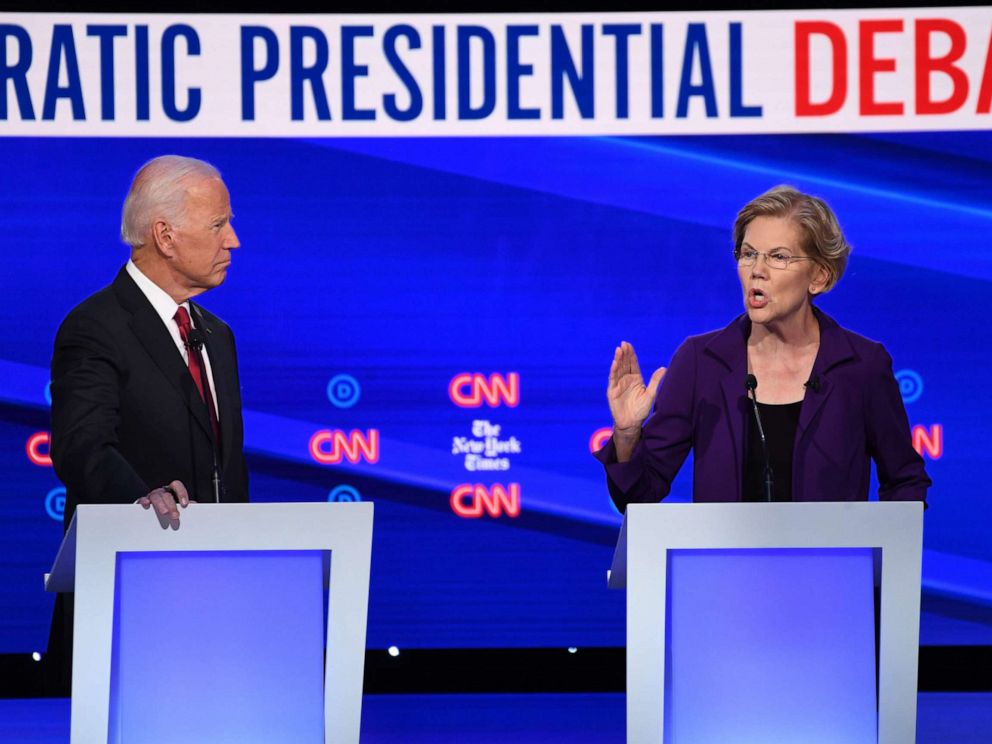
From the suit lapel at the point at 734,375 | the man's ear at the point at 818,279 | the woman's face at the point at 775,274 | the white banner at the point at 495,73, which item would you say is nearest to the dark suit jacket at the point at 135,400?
the suit lapel at the point at 734,375

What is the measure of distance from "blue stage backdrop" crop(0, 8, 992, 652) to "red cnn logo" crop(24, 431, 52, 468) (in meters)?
0.01

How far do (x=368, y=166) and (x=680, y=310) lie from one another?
1.20m

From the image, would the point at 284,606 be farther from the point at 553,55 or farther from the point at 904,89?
the point at 904,89

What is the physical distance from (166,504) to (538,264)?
3.00 m

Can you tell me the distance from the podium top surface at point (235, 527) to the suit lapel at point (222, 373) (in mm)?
767

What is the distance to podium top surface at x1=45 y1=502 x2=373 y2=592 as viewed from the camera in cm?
239

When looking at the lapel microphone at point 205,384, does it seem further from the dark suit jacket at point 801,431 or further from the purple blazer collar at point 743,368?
the purple blazer collar at point 743,368

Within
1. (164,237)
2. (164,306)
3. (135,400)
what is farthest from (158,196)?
(135,400)

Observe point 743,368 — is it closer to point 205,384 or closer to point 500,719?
point 205,384

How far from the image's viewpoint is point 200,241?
10.8 feet

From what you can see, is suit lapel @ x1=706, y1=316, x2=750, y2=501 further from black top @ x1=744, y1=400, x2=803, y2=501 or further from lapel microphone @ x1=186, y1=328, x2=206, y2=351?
lapel microphone @ x1=186, y1=328, x2=206, y2=351

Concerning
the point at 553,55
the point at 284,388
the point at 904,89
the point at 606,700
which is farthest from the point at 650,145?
the point at 606,700

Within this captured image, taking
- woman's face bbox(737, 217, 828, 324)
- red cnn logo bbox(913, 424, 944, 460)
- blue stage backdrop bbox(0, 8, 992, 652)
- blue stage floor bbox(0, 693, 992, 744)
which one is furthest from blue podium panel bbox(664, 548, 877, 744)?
red cnn logo bbox(913, 424, 944, 460)

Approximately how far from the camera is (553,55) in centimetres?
520
